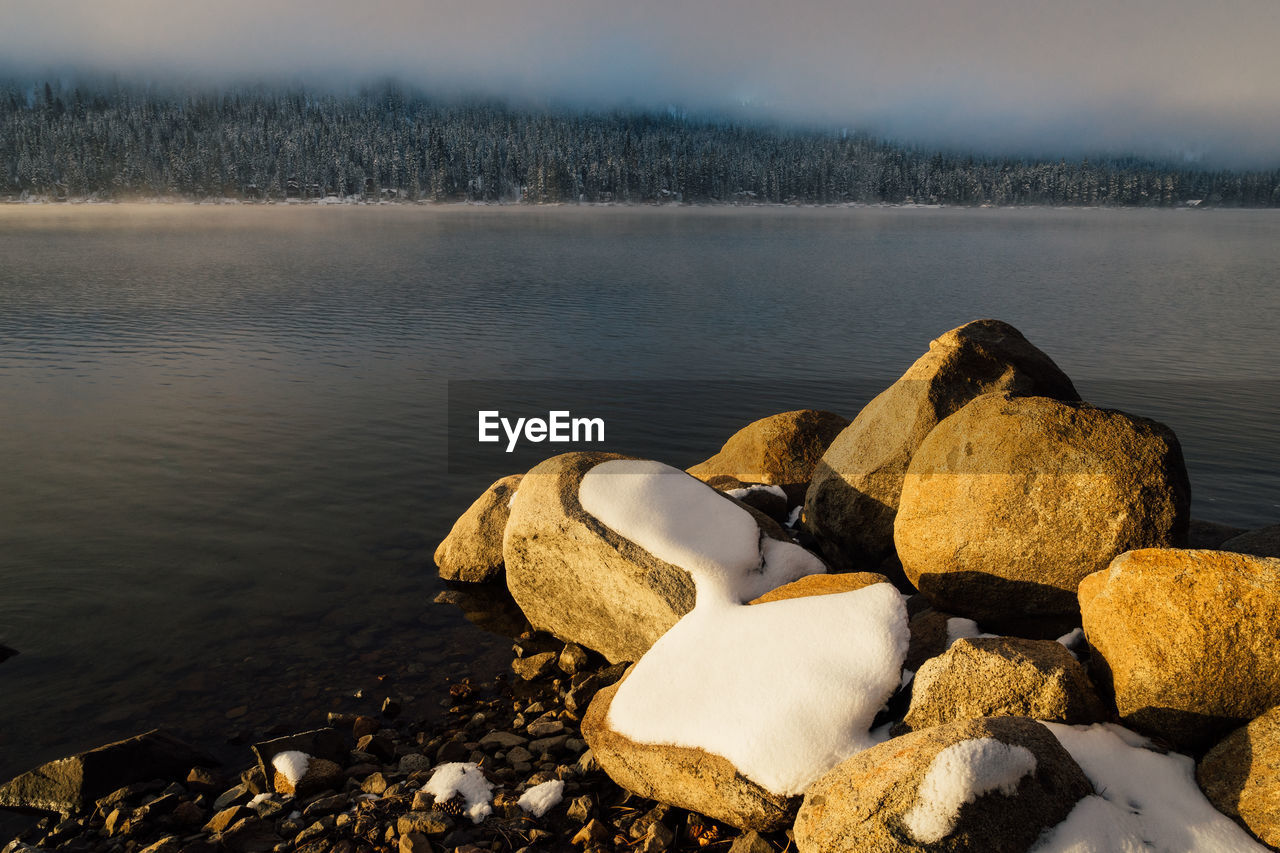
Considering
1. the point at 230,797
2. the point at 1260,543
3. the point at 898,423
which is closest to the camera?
the point at 230,797

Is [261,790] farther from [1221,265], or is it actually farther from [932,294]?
[1221,265]


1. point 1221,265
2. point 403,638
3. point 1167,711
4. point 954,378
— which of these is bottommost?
point 403,638

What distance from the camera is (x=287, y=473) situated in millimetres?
17797

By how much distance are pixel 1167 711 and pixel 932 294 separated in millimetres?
48857

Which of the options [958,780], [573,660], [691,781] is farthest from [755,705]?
[573,660]

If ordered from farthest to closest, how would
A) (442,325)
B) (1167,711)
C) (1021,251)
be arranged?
1. (1021,251)
2. (442,325)
3. (1167,711)

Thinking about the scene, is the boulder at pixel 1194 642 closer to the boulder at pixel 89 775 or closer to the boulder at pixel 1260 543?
the boulder at pixel 1260 543

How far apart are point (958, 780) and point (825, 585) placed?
321cm

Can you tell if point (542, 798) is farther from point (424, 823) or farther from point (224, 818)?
point (224, 818)

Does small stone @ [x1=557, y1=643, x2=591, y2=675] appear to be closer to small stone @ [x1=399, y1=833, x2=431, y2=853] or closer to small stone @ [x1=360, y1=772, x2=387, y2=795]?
small stone @ [x1=360, y1=772, x2=387, y2=795]

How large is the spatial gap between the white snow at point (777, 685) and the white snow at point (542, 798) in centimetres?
78

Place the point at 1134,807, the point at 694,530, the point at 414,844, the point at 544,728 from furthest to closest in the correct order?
the point at 694,530 < the point at 544,728 < the point at 414,844 < the point at 1134,807

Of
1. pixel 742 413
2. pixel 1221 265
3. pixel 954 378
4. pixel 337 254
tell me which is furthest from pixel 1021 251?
pixel 954 378

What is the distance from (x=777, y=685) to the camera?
6.98 metres
